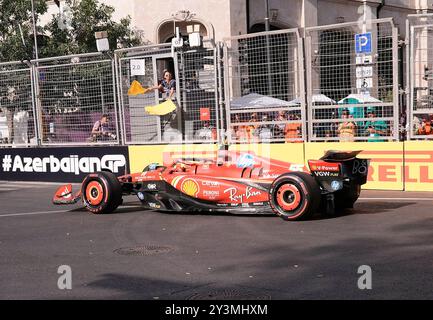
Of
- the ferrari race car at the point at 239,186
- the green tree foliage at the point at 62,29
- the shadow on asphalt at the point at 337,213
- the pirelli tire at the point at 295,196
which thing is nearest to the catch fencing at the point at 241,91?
the shadow on asphalt at the point at 337,213

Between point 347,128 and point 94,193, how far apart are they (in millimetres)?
5274

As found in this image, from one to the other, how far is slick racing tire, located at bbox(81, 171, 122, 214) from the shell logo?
1.13 meters

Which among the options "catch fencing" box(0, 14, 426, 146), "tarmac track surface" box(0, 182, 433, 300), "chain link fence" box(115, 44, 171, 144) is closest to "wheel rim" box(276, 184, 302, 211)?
"tarmac track surface" box(0, 182, 433, 300)

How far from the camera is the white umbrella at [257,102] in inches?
520

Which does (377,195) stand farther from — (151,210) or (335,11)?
(335,11)

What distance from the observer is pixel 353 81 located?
12.2 metres

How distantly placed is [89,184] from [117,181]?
1.66 feet

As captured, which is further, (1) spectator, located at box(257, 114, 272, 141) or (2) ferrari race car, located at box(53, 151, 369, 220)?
(1) spectator, located at box(257, 114, 272, 141)

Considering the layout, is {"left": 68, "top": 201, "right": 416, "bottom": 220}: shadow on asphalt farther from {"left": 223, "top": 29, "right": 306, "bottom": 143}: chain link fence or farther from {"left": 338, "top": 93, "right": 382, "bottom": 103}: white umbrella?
{"left": 223, "top": 29, "right": 306, "bottom": 143}: chain link fence

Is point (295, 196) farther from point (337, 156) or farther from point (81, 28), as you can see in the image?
point (81, 28)

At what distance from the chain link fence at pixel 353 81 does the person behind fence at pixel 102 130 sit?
512 centimetres

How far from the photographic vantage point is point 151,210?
10.8 meters

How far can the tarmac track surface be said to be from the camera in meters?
5.59

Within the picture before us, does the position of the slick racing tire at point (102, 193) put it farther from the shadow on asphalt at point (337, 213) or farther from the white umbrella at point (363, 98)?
the white umbrella at point (363, 98)
